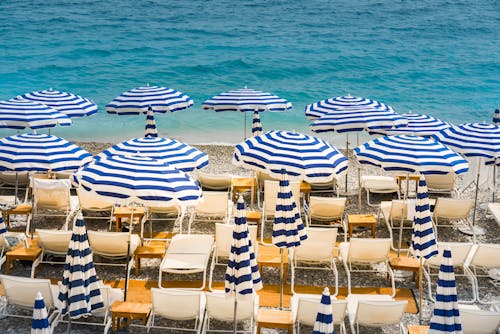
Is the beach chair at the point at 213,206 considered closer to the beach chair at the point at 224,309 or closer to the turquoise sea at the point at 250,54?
the beach chair at the point at 224,309

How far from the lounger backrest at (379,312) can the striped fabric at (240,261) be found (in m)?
1.29

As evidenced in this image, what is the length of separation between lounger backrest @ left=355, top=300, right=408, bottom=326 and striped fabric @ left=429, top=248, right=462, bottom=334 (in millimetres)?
1389

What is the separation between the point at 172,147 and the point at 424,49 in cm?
3207

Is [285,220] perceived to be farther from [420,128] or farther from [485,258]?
[420,128]

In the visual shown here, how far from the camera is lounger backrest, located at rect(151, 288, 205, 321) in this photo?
6.99m

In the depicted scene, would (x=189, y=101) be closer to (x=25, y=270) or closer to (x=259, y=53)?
(x=25, y=270)

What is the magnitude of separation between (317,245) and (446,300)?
3.12 meters

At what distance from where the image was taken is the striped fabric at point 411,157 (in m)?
9.09

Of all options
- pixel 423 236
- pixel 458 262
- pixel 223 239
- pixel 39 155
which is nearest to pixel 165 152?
pixel 223 239

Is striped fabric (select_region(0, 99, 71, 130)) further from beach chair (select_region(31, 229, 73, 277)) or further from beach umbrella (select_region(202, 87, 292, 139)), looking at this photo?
beach chair (select_region(31, 229, 73, 277))

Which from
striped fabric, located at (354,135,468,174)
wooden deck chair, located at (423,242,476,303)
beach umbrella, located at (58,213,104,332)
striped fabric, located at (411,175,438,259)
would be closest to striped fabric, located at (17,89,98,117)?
striped fabric, located at (354,135,468,174)

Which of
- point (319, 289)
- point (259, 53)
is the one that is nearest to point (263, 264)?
point (319, 289)

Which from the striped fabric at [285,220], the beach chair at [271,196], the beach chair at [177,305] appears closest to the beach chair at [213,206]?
the beach chair at [271,196]

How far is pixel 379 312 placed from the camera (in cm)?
700
